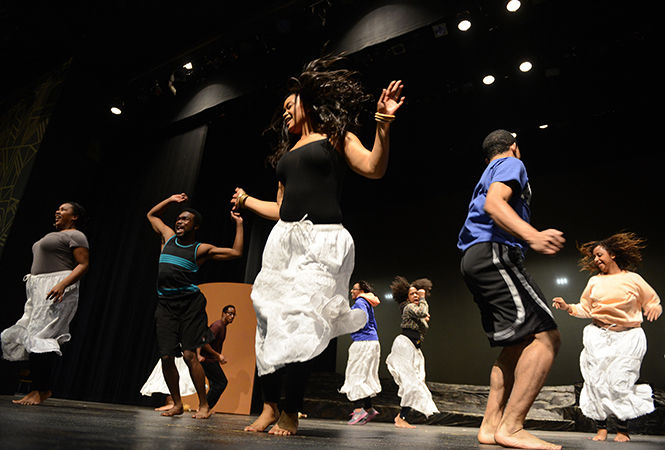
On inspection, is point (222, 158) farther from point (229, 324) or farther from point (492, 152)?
point (492, 152)

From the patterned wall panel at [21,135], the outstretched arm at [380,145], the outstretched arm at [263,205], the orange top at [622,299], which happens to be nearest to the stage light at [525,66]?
the orange top at [622,299]

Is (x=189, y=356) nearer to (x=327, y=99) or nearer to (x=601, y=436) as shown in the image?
(x=327, y=99)

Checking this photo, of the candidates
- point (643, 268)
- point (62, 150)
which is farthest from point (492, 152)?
point (643, 268)

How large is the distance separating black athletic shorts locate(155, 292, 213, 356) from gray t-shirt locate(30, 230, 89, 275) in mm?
841

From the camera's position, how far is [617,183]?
7.17 metres

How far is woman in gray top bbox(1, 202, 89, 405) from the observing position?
10.5 ft

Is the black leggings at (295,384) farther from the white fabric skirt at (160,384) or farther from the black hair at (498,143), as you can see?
the white fabric skirt at (160,384)

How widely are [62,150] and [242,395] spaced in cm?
384

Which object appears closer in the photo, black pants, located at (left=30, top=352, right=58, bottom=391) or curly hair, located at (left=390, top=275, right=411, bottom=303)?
black pants, located at (left=30, top=352, right=58, bottom=391)

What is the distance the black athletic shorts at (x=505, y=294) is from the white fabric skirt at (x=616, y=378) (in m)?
2.57

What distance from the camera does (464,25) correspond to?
4750 millimetres

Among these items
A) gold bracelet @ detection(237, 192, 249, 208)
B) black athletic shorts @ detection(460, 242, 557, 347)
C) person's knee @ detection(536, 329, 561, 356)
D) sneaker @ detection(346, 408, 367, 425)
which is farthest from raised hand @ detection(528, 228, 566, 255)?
sneaker @ detection(346, 408, 367, 425)

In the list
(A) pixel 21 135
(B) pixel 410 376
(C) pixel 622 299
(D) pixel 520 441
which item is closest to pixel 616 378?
(C) pixel 622 299

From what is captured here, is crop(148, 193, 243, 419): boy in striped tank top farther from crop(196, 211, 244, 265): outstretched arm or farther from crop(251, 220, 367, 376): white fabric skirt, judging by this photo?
crop(251, 220, 367, 376): white fabric skirt
